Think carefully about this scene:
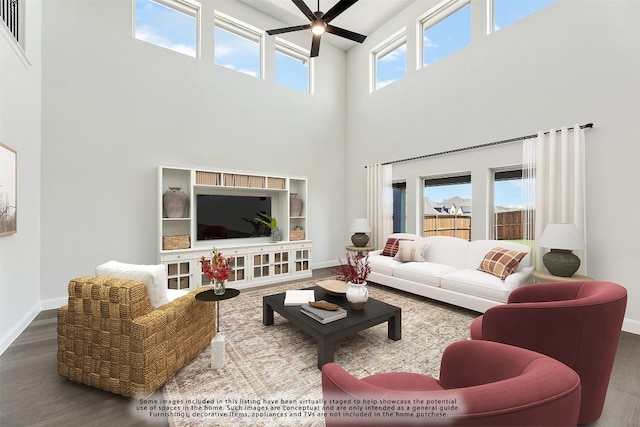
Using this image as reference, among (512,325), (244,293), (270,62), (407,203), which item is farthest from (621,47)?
(244,293)

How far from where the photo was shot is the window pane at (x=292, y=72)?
5.68 meters

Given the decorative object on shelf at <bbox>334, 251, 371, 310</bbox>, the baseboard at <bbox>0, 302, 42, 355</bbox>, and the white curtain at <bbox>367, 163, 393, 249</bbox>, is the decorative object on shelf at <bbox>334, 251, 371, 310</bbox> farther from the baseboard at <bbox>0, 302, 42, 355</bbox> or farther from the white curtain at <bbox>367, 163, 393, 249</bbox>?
the baseboard at <bbox>0, 302, 42, 355</bbox>

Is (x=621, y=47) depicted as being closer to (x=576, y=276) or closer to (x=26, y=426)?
(x=576, y=276)

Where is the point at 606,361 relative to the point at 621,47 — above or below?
below

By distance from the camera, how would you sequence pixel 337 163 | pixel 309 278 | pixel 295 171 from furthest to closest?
pixel 337 163
pixel 295 171
pixel 309 278

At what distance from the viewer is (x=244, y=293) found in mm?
4215

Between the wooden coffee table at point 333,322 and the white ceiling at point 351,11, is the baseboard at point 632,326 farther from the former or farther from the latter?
the white ceiling at point 351,11

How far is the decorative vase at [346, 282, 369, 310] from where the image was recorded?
2.57 metres

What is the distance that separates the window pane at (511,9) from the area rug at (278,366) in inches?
164

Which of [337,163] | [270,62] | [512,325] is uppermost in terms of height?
[270,62]

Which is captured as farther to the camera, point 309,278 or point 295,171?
point 295,171

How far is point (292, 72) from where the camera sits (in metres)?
5.88

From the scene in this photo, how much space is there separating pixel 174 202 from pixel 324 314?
3032 millimetres

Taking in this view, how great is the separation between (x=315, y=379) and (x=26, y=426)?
1777 millimetres
